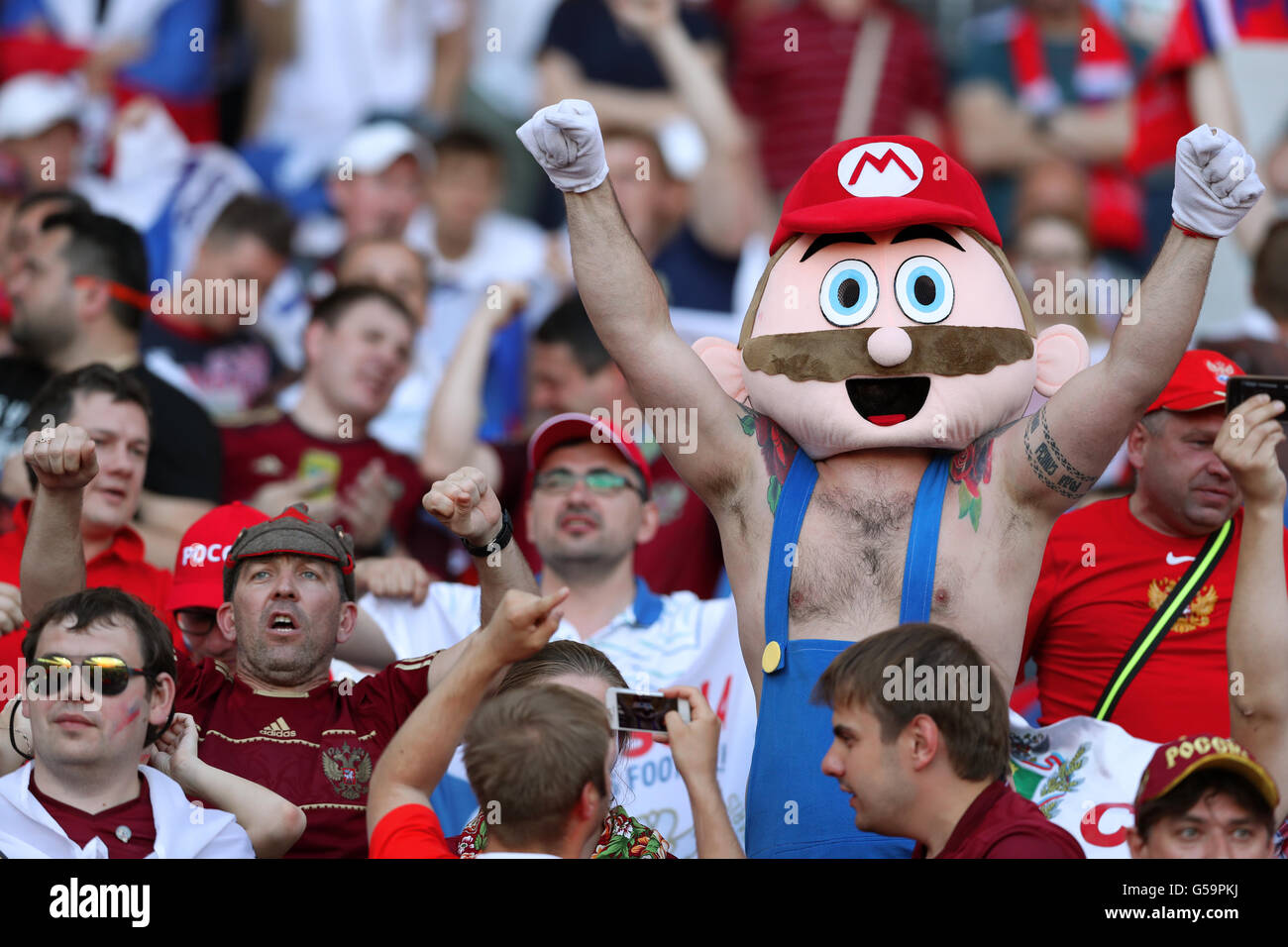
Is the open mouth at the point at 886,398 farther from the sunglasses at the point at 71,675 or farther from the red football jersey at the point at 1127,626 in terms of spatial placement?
the sunglasses at the point at 71,675

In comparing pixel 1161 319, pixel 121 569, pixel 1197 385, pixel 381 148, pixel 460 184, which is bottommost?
pixel 121 569

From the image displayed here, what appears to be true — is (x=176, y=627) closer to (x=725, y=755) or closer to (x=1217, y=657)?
(x=725, y=755)

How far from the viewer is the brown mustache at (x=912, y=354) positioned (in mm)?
3811

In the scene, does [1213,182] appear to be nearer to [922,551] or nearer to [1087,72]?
[922,551]

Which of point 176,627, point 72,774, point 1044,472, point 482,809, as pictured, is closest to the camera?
point 482,809

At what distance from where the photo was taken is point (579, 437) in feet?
16.9

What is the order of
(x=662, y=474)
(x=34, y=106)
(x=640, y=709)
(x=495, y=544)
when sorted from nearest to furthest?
(x=640, y=709), (x=495, y=544), (x=662, y=474), (x=34, y=106)

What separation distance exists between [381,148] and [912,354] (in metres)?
4.02

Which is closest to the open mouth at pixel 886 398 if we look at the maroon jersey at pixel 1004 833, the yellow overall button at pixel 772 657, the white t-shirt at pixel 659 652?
the yellow overall button at pixel 772 657

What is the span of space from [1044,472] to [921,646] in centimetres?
74

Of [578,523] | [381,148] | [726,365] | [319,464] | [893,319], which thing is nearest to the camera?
[893,319]

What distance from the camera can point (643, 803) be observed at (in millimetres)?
4688
